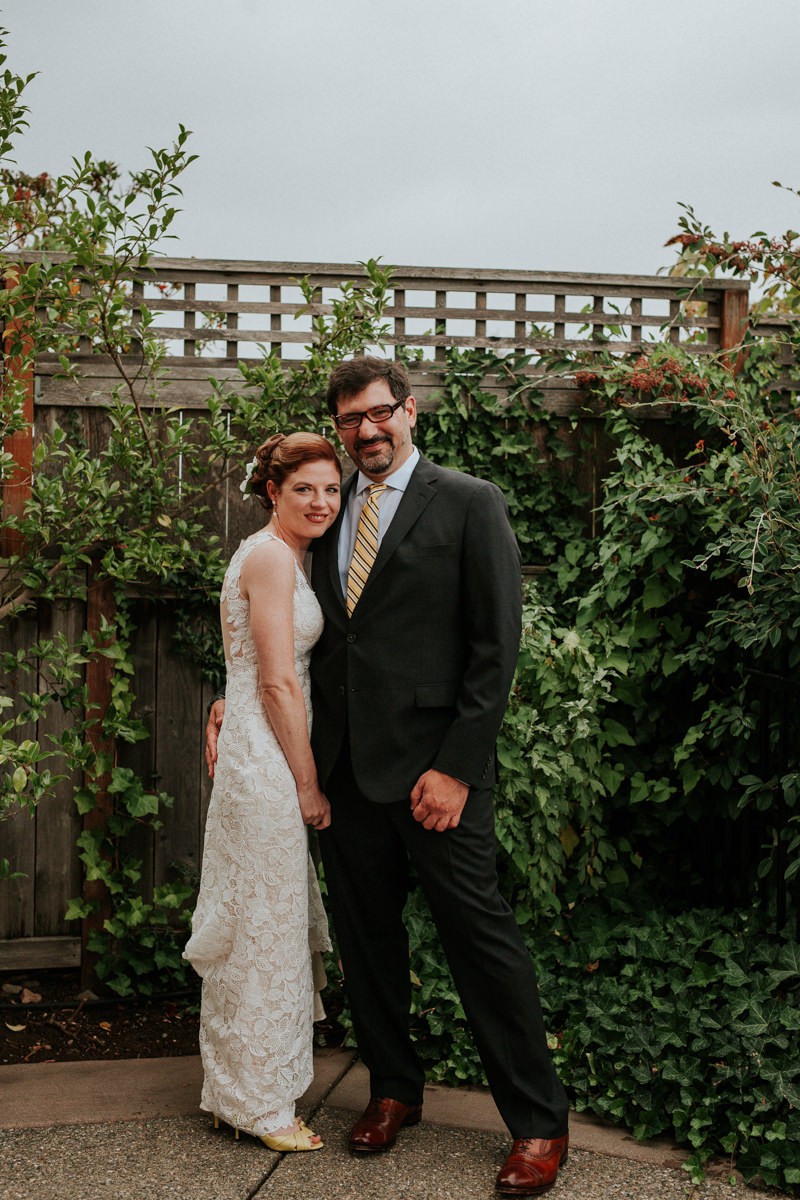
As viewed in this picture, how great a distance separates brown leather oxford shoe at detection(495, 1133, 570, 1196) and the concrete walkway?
54 millimetres

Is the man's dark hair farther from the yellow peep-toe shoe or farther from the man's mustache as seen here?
the yellow peep-toe shoe

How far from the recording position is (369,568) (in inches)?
119

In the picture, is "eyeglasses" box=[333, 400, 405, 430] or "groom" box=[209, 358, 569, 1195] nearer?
"groom" box=[209, 358, 569, 1195]

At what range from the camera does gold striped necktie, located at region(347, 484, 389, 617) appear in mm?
3033

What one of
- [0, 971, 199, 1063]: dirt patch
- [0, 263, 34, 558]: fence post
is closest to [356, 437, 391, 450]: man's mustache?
[0, 263, 34, 558]: fence post

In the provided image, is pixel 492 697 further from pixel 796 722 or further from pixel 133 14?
pixel 133 14

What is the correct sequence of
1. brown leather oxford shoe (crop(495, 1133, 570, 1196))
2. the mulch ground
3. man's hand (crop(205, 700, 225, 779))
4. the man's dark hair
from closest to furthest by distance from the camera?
brown leather oxford shoe (crop(495, 1133, 570, 1196)) < the man's dark hair < man's hand (crop(205, 700, 225, 779)) < the mulch ground

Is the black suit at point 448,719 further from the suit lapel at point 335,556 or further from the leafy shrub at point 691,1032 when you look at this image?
the leafy shrub at point 691,1032

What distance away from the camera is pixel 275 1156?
3037mm

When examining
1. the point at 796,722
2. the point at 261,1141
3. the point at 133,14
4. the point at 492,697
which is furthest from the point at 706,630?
the point at 133,14

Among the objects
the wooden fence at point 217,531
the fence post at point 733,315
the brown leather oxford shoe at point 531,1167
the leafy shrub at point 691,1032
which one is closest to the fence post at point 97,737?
the wooden fence at point 217,531

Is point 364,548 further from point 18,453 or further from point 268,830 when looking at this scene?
point 18,453

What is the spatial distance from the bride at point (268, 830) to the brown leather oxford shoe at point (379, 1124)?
0.13 metres

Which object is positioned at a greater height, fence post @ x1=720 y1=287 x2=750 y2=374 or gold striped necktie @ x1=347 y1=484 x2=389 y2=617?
fence post @ x1=720 y1=287 x2=750 y2=374
